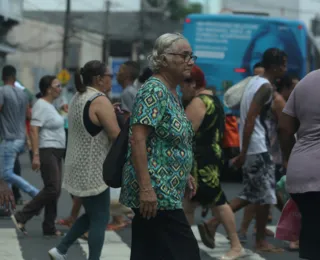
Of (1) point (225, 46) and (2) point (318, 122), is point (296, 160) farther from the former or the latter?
(1) point (225, 46)

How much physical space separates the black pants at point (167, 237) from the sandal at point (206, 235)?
332cm

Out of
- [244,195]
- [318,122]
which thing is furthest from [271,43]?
[318,122]

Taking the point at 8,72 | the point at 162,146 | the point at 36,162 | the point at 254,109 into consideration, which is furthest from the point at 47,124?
A: the point at 162,146

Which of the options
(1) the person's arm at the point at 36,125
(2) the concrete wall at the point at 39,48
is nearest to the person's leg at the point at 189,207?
(1) the person's arm at the point at 36,125

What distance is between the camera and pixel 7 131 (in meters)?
11.4

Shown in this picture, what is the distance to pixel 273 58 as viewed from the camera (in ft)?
28.9

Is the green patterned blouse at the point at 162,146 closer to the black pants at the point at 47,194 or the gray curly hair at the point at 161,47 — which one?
the gray curly hair at the point at 161,47

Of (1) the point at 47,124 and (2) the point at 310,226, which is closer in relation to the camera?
(2) the point at 310,226

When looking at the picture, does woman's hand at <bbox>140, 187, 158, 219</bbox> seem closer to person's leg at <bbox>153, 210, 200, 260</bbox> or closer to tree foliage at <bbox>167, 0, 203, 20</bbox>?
person's leg at <bbox>153, 210, 200, 260</bbox>

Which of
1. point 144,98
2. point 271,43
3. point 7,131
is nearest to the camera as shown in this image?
point 144,98

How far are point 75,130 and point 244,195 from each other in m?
2.20

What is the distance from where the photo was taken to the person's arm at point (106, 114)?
7223 millimetres

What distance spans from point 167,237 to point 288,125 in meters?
1.08

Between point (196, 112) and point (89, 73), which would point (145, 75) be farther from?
point (89, 73)
